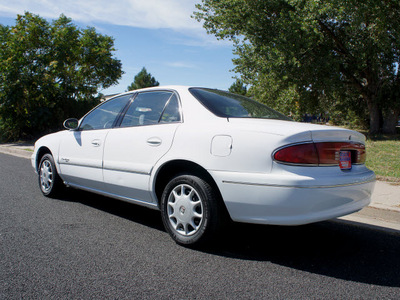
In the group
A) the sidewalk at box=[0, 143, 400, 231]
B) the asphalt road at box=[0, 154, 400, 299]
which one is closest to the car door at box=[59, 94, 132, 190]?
the asphalt road at box=[0, 154, 400, 299]

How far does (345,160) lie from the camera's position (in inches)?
125

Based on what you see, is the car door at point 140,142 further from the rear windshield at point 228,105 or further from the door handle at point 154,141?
the rear windshield at point 228,105

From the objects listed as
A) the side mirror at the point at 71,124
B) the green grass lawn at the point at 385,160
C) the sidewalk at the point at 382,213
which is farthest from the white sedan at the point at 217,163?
the green grass lawn at the point at 385,160

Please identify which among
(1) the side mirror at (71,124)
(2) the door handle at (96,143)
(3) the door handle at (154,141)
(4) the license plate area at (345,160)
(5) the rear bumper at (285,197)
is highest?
(1) the side mirror at (71,124)

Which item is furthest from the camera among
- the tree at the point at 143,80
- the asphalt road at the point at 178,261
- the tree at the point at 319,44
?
the tree at the point at 143,80

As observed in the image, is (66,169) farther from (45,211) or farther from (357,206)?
(357,206)

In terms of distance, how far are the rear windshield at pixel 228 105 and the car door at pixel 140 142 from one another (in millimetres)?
299

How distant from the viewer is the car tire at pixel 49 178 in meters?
5.18

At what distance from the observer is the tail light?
9.24 ft

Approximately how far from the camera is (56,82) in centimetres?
1886

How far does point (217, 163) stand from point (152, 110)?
1.26m

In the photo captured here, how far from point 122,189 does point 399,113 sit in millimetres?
18269

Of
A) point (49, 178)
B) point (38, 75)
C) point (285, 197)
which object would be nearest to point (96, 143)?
point (49, 178)

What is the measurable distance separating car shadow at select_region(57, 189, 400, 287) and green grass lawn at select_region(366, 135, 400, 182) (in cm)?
346
